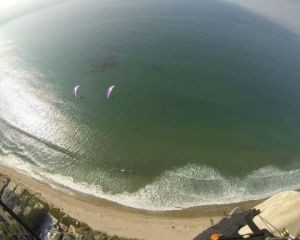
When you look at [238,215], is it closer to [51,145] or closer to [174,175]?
[174,175]

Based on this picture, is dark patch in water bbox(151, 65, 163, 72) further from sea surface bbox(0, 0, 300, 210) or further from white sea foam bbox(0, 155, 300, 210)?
white sea foam bbox(0, 155, 300, 210)

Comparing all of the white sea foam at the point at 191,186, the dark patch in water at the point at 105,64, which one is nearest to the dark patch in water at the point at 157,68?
the dark patch in water at the point at 105,64

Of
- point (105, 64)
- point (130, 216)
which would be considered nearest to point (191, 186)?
point (130, 216)

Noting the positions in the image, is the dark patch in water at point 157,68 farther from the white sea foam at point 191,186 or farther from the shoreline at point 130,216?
the shoreline at point 130,216

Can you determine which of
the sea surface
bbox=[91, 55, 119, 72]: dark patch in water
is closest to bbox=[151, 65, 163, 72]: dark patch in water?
the sea surface

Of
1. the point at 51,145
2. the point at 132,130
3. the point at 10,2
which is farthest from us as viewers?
the point at 10,2

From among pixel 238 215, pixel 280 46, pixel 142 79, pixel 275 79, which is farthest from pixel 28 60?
pixel 238 215
